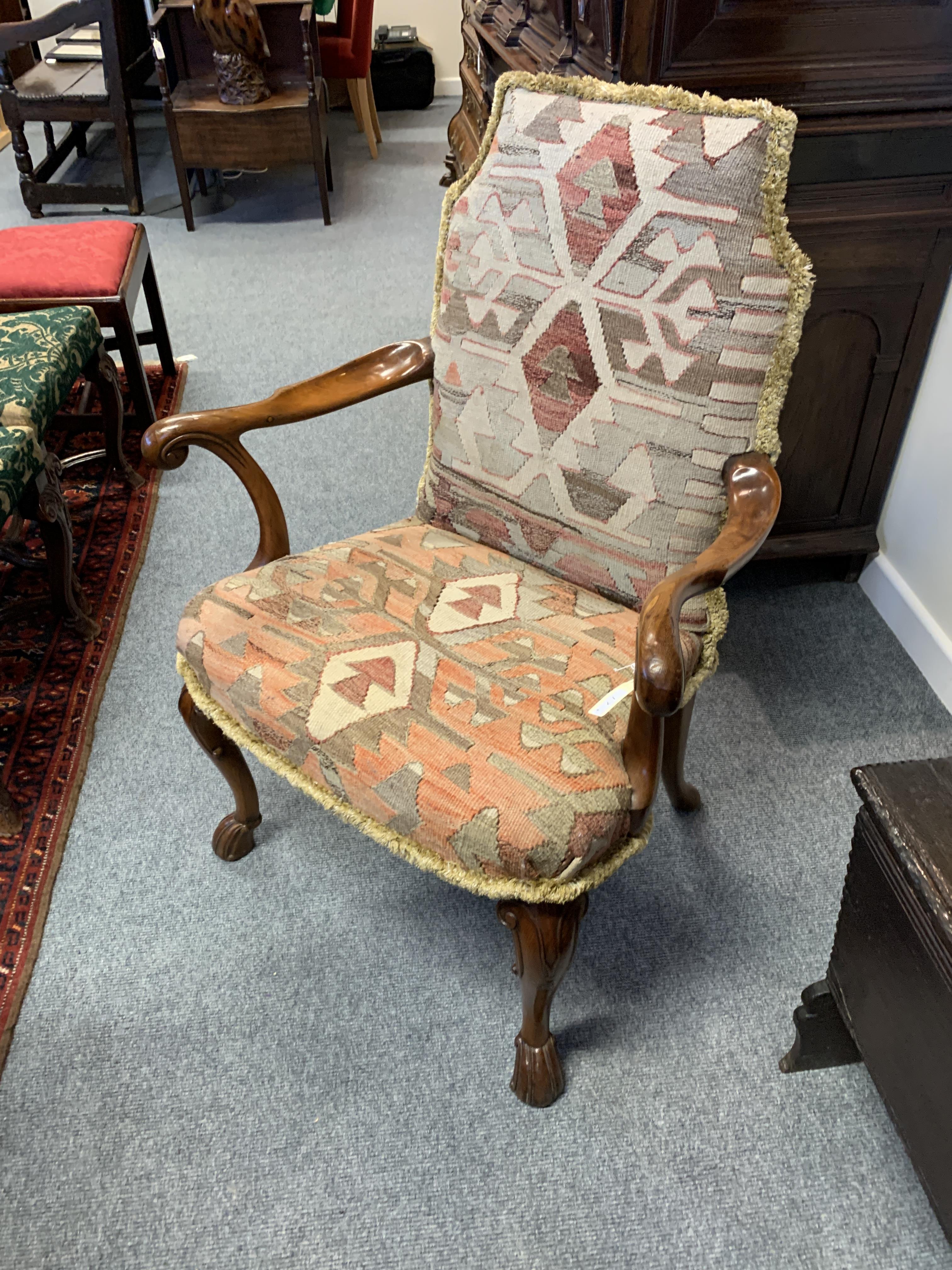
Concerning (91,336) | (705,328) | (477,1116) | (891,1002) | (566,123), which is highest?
(566,123)

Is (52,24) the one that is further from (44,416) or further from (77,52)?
(44,416)

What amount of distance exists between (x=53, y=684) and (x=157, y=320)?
1299mm

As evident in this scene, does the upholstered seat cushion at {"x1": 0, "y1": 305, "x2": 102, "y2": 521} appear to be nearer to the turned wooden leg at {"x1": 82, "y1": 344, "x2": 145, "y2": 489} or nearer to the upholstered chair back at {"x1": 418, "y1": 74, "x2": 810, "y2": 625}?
the turned wooden leg at {"x1": 82, "y1": 344, "x2": 145, "y2": 489}

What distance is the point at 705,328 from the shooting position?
1.22 m

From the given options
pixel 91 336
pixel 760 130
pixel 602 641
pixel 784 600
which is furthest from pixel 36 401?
pixel 784 600

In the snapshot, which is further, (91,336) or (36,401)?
(91,336)

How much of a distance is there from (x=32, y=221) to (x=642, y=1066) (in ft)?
12.7

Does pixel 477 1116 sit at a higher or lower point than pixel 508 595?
lower

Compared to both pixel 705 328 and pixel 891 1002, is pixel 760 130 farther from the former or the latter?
→ pixel 891 1002

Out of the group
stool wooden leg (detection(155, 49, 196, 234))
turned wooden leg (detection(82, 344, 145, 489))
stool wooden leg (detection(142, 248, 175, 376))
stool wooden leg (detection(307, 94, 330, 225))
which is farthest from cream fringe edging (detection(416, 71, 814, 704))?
stool wooden leg (detection(155, 49, 196, 234))

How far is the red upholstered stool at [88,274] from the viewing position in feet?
7.68

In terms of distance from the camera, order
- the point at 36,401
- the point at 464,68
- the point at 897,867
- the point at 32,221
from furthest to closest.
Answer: the point at 32,221 → the point at 464,68 → the point at 36,401 → the point at 897,867

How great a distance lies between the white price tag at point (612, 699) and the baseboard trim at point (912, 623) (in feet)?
3.07

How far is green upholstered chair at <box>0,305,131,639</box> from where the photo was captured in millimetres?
1792
